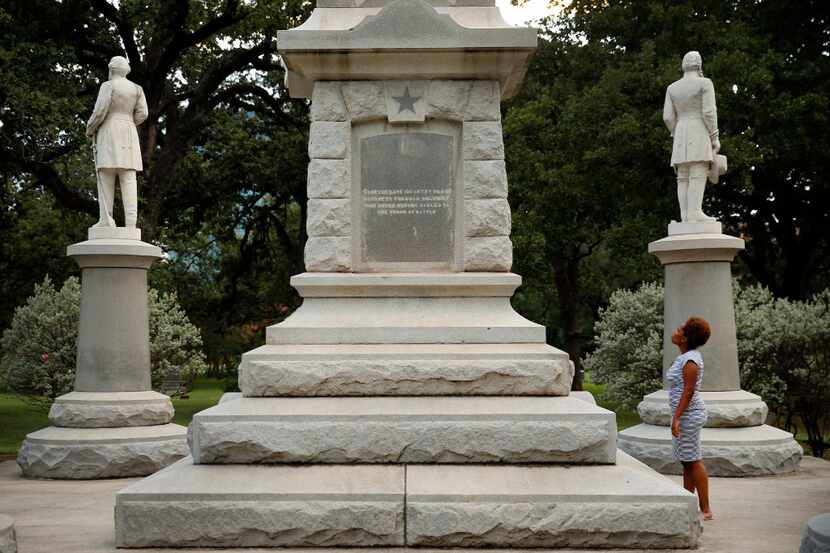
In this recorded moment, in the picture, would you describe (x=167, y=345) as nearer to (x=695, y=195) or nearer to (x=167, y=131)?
(x=167, y=131)

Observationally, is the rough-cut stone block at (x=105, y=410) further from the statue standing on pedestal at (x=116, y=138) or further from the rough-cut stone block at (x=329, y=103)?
the rough-cut stone block at (x=329, y=103)

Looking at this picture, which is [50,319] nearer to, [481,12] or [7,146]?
[7,146]

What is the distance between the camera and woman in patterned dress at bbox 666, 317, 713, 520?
790 centimetres

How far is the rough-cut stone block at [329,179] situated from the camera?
8.80 meters

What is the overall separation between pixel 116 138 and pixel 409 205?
588 centimetres

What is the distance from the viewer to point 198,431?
7367mm

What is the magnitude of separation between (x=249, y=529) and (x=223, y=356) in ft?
103

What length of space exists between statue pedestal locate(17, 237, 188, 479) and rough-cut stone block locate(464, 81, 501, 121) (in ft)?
18.1

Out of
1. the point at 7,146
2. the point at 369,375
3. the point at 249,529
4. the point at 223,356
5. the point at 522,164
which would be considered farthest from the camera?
the point at 223,356

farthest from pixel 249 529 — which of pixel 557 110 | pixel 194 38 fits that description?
pixel 557 110

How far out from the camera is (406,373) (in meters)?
7.91

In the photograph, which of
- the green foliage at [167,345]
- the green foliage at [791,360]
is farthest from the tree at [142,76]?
the green foliage at [791,360]

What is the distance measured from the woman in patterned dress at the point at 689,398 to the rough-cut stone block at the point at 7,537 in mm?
4829

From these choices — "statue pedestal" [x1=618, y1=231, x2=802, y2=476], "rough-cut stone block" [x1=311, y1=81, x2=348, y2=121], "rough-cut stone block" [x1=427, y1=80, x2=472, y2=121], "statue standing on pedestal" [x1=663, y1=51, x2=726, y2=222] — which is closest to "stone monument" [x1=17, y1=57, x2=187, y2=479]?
"rough-cut stone block" [x1=311, y1=81, x2=348, y2=121]
